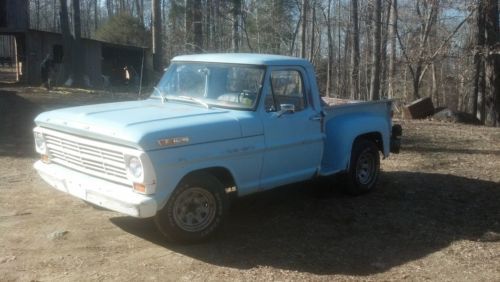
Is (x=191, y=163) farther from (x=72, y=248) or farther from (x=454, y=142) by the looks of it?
(x=454, y=142)

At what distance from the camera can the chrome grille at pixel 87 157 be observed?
533 centimetres

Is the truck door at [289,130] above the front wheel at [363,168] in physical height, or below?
above

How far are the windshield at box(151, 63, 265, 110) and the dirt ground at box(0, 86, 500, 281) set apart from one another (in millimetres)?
1383

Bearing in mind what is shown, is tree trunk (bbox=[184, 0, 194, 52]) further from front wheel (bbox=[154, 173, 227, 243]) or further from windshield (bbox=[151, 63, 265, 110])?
front wheel (bbox=[154, 173, 227, 243])

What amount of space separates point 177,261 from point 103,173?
110cm

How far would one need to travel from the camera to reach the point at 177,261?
5289 millimetres

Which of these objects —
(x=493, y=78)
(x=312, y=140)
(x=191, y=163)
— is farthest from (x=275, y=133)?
(x=493, y=78)

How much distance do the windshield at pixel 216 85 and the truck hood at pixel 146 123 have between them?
0.18 m

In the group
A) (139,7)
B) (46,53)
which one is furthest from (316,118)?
(139,7)

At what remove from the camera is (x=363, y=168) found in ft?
25.8

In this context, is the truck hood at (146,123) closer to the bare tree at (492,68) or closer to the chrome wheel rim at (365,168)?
the chrome wheel rim at (365,168)

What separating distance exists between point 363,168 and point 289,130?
1854 mm

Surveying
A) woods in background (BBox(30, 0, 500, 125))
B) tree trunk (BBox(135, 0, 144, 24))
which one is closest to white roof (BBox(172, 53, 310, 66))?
woods in background (BBox(30, 0, 500, 125))

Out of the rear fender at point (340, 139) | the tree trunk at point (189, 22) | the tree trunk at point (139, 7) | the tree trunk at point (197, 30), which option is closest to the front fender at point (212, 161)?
the rear fender at point (340, 139)
